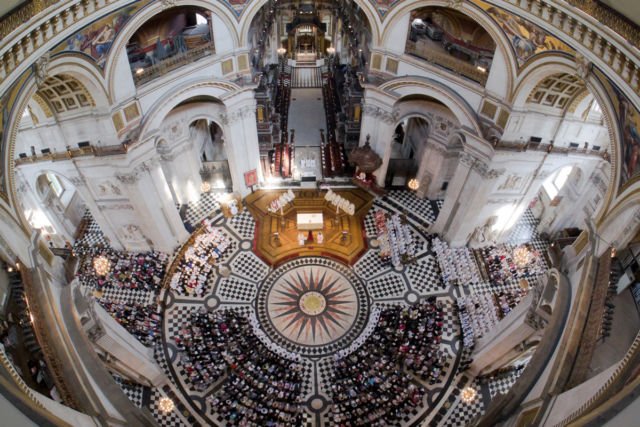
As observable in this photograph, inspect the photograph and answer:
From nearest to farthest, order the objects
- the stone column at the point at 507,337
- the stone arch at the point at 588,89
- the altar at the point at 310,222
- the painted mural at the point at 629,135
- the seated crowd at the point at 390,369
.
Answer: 1. the painted mural at the point at 629,135
2. the stone arch at the point at 588,89
3. the stone column at the point at 507,337
4. the seated crowd at the point at 390,369
5. the altar at the point at 310,222

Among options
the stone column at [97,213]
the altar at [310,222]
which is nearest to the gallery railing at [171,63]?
the stone column at [97,213]

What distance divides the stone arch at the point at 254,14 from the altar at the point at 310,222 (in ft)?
28.2

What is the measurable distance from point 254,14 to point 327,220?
10196mm

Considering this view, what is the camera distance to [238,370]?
1675 cm

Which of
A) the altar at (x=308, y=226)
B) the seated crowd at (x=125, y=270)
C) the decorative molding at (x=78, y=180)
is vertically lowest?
the seated crowd at (x=125, y=270)

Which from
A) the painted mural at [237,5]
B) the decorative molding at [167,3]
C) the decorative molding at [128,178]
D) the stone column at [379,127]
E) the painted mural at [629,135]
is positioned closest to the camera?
the painted mural at [629,135]

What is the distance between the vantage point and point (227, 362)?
55.5ft

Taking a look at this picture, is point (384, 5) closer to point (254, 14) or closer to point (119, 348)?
point (254, 14)

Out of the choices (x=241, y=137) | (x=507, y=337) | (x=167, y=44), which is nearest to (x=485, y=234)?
(x=507, y=337)

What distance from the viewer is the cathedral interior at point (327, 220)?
9984 mm

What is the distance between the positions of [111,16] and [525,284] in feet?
63.5

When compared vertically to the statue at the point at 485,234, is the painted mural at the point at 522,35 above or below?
above

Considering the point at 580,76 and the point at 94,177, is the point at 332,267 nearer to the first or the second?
the point at 94,177

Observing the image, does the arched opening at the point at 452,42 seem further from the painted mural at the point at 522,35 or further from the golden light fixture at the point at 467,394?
the golden light fixture at the point at 467,394
